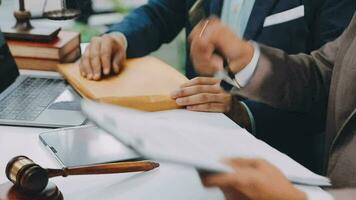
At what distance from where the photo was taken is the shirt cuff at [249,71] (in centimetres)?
123

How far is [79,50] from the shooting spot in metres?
1.76

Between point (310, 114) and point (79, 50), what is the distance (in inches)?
28.8

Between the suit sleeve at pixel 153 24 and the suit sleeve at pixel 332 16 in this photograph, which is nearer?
the suit sleeve at pixel 332 16

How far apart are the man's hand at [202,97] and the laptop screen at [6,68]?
1.52ft

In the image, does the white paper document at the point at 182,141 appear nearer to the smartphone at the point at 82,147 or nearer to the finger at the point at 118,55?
the smartphone at the point at 82,147

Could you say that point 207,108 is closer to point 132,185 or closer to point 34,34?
point 132,185

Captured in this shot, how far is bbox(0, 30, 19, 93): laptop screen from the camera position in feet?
4.82

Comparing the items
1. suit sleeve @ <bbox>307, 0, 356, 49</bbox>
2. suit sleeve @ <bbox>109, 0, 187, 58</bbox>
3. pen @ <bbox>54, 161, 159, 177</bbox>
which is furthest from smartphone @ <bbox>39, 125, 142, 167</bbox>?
suit sleeve @ <bbox>307, 0, 356, 49</bbox>

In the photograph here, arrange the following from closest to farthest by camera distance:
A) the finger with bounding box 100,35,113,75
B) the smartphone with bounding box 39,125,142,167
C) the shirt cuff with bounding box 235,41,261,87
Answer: the smartphone with bounding box 39,125,142,167, the shirt cuff with bounding box 235,41,261,87, the finger with bounding box 100,35,113,75

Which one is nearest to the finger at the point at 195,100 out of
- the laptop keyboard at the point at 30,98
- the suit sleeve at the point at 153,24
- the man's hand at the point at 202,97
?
the man's hand at the point at 202,97

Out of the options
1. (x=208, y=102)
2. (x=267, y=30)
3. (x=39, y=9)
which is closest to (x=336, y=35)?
(x=267, y=30)

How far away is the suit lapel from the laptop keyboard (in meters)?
0.56

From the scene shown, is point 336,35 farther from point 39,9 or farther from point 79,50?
point 39,9

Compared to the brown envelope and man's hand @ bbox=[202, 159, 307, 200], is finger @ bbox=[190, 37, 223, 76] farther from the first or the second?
man's hand @ bbox=[202, 159, 307, 200]
